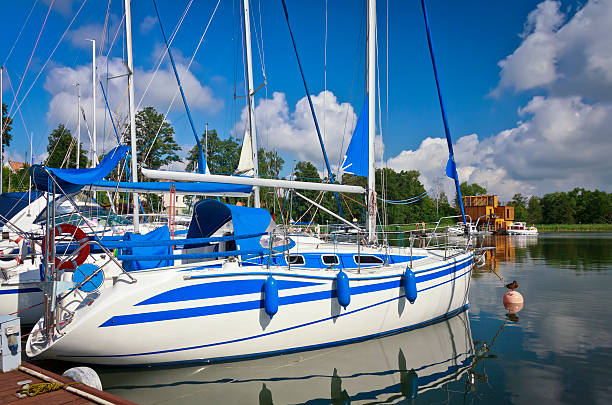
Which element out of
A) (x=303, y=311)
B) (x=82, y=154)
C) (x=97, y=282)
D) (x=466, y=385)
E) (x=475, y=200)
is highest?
(x=82, y=154)

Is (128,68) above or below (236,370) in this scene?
above

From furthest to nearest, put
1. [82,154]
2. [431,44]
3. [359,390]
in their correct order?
[82,154]
[431,44]
[359,390]

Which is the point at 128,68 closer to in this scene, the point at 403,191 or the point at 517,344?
the point at 517,344

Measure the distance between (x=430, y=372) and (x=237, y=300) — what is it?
370cm

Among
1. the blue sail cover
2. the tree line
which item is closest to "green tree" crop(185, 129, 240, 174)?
the tree line

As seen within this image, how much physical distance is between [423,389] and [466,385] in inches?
30.2

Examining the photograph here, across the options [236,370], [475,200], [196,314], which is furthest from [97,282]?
[475,200]

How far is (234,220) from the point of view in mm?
8188

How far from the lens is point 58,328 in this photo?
20.5 ft

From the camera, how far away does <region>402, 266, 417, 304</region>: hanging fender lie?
8.32 metres

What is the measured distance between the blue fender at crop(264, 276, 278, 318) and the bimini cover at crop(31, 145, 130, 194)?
3.44 metres

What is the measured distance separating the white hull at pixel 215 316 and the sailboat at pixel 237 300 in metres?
0.02

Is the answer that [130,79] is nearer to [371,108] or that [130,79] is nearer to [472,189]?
[371,108]

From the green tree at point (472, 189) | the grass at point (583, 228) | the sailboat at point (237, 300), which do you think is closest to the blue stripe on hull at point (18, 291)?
the sailboat at point (237, 300)
